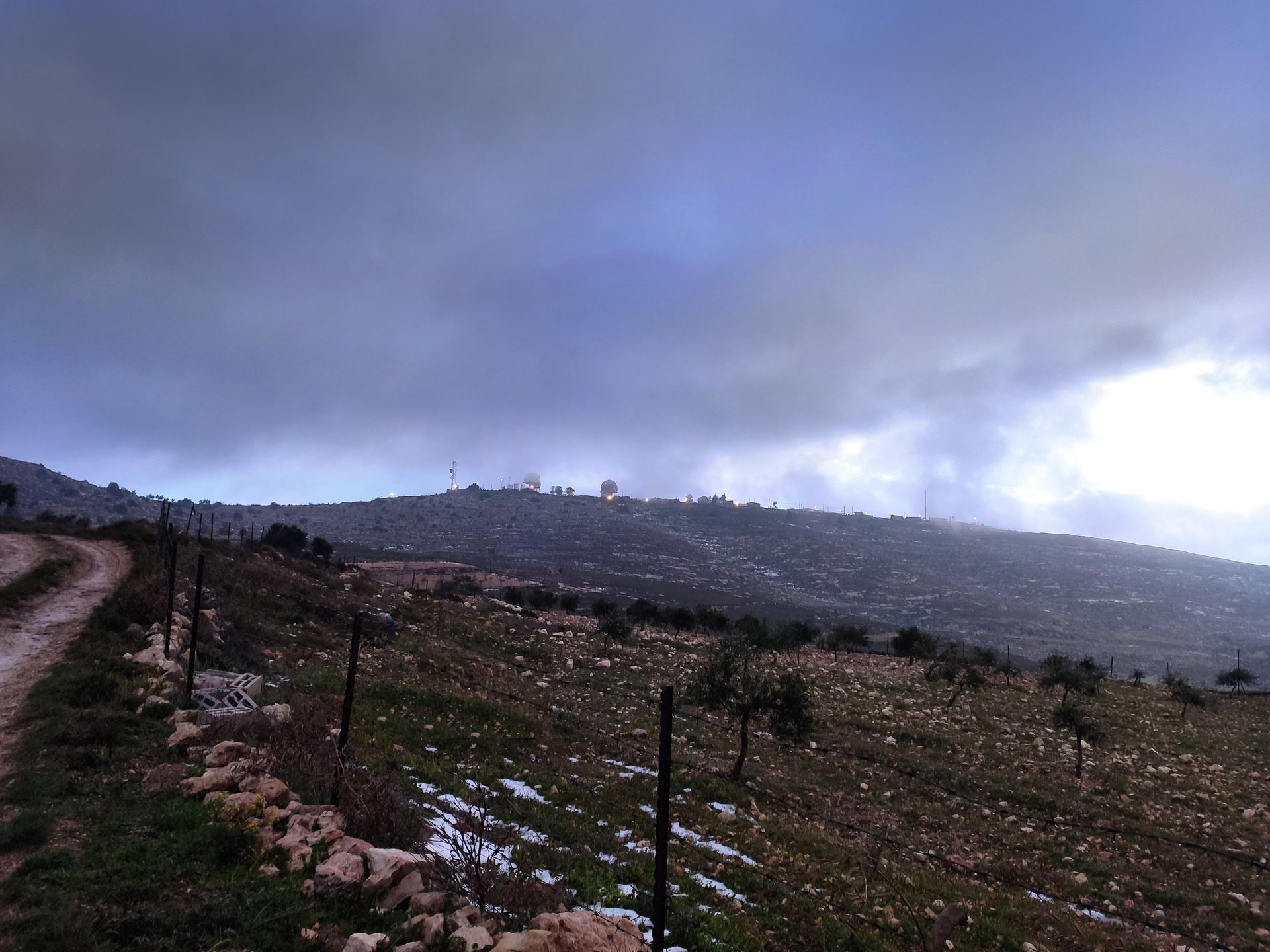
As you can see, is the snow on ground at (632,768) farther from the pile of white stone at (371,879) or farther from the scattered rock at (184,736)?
the scattered rock at (184,736)

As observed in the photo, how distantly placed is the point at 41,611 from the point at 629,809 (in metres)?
20.8

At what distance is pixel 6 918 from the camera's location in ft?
19.2

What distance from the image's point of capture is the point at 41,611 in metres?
20.2

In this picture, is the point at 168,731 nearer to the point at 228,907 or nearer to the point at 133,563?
the point at 228,907

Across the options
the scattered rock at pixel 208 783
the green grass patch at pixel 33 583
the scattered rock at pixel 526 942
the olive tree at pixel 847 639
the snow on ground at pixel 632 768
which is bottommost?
the olive tree at pixel 847 639

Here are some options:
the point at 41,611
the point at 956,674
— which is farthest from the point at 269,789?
the point at 956,674

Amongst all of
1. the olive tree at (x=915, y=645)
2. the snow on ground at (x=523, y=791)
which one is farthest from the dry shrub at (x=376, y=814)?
the olive tree at (x=915, y=645)

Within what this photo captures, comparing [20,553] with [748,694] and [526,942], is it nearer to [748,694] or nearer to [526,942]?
[748,694]

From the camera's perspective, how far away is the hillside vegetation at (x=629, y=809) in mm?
7062

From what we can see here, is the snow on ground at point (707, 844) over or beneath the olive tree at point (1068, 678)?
over

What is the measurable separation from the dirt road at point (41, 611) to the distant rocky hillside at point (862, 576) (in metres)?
76.8

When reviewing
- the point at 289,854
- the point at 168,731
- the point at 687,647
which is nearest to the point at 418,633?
the point at 687,647

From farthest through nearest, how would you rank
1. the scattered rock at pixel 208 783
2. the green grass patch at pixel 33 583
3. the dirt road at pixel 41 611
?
the green grass patch at pixel 33 583 → the dirt road at pixel 41 611 → the scattered rock at pixel 208 783

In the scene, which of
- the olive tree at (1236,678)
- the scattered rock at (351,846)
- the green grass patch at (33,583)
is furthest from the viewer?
the olive tree at (1236,678)
